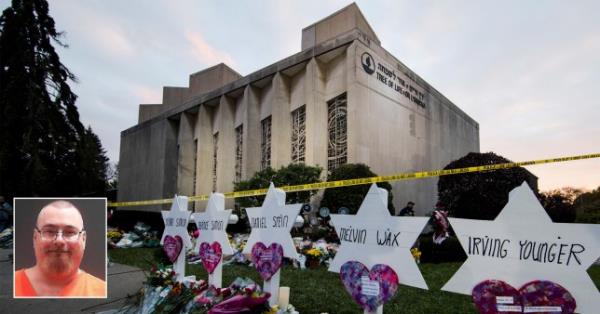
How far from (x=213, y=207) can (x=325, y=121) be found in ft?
51.1

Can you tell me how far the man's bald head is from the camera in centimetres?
435

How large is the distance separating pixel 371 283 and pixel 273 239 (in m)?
1.33

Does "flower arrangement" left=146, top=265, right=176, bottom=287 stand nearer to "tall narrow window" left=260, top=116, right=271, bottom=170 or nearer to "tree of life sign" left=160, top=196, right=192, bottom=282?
"tree of life sign" left=160, top=196, right=192, bottom=282

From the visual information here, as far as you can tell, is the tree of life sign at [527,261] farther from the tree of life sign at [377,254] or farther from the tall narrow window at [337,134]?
the tall narrow window at [337,134]

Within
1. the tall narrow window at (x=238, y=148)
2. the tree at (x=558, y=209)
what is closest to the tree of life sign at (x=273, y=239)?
the tree at (x=558, y=209)

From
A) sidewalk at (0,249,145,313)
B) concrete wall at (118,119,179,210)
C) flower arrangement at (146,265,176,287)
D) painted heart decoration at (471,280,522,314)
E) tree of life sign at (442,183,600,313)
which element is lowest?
sidewalk at (0,249,145,313)

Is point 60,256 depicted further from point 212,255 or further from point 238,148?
point 238,148

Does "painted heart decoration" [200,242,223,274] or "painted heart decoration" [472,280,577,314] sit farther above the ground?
"painted heart decoration" [472,280,577,314]

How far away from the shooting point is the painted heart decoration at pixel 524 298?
8.14 ft

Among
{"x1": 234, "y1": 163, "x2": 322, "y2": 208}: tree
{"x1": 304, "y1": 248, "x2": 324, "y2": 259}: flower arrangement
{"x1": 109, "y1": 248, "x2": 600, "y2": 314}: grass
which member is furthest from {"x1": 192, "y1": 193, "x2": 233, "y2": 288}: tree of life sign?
{"x1": 234, "y1": 163, "x2": 322, "y2": 208}: tree

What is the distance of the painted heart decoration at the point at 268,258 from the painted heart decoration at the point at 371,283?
2.98 feet

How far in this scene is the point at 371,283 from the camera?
335 centimetres

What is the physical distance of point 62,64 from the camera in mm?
22016

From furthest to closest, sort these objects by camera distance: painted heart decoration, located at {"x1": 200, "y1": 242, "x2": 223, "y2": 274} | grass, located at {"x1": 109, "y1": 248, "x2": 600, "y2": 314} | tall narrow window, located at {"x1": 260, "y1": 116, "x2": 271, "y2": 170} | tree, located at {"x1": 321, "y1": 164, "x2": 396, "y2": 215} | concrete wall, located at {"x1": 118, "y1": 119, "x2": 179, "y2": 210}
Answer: concrete wall, located at {"x1": 118, "y1": 119, "x2": 179, "y2": 210}, tall narrow window, located at {"x1": 260, "y1": 116, "x2": 271, "y2": 170}, tree, located at {"x1": 321, "y1": 164, "x2": 396, "y2": 215}, painted heart decoration, located at {"x1": 200, "y1": 242, "x2": 223, "y2": 274}, grass, located at {"x1": 109, "y1": 248, "x2": 600, "y2": 314}
